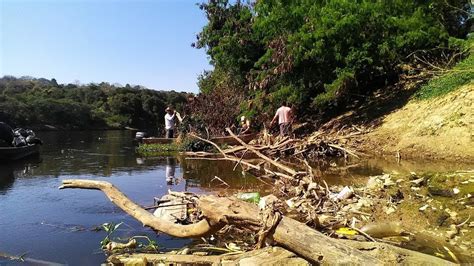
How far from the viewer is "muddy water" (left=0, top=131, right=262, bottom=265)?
253 inches

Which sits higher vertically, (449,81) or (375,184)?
(449,81)

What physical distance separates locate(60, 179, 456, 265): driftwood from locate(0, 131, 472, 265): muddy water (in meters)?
0.76

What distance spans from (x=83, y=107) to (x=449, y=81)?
150 feet

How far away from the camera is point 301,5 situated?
18.5 metres

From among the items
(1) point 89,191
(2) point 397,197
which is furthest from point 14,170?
(2) point 397,197

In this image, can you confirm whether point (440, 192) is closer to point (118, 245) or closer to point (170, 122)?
point (118, 245)

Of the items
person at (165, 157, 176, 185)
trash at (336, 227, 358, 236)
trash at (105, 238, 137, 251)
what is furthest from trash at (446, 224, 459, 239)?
person at (165, 157, 176, 185)

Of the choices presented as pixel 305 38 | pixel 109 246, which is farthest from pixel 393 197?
pixel 305 38

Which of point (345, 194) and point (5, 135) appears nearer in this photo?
point (345, 194)

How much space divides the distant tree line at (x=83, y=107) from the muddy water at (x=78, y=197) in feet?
91.6

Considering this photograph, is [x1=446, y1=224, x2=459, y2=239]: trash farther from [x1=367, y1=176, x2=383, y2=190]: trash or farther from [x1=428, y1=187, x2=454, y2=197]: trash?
[x1=367, y1=176, x2=383, y2=190]: trash

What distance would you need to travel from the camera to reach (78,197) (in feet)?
32.4

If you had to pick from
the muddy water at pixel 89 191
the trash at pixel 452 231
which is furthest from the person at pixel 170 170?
the trash at pixel 452 231

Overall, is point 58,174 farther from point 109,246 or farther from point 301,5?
point 301,5
